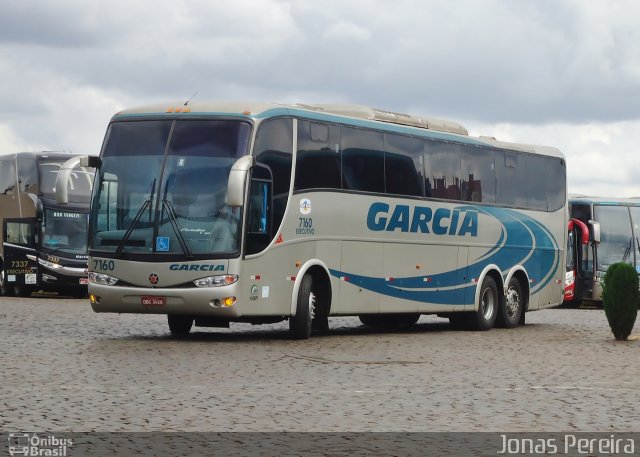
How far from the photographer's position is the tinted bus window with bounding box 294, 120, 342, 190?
22109 millimetres

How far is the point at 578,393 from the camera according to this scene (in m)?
14.4

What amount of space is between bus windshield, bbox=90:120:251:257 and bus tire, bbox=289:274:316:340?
5.77 ft

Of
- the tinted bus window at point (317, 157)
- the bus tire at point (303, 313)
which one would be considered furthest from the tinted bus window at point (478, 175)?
the bus tire at point (303, 313)

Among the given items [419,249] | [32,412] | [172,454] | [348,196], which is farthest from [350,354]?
[172,454]

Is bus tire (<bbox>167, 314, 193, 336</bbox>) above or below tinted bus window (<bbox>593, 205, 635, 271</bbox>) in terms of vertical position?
below

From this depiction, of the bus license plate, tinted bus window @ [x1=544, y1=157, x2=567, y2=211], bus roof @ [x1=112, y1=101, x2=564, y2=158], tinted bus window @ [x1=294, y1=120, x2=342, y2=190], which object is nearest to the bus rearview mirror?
bus roof @ [x1=112, y1=101, x2=564, y2=158]

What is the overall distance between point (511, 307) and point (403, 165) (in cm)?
508

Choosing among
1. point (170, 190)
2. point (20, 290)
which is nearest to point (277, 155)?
point (170, 190)

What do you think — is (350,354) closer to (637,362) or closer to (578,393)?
(637,362)

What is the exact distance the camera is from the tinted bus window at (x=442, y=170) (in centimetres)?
2598

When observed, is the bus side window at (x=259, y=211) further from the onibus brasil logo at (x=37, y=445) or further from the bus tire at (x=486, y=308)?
the onibus brasil logo at (x=37, y=445)

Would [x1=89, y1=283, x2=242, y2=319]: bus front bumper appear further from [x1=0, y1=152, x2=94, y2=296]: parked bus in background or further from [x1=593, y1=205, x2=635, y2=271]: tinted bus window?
[x1=593, y1=205, x2=635, y2=271]: tinted bus window

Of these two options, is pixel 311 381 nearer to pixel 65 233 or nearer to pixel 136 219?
pixel 136 219

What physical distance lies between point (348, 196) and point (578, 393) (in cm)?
945
